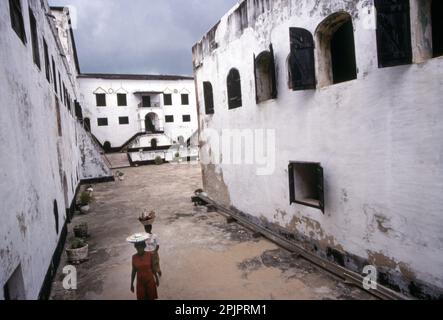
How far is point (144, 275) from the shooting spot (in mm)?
4699

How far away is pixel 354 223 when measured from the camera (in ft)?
18.1

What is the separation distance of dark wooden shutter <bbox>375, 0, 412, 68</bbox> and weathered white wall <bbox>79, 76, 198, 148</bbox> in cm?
3278

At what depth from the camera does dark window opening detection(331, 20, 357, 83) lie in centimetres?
586

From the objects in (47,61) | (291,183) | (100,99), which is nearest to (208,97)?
(47,61)

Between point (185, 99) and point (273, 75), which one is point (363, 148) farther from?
point (185, 99)

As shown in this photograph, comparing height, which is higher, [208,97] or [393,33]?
[208,97]

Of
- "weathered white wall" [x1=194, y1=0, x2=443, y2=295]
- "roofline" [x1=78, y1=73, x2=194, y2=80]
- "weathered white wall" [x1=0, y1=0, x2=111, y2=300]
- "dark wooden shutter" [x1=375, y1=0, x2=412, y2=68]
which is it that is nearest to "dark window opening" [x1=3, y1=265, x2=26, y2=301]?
"weathered white wall" [x1=0, y1=0, x2=111, y2=300]

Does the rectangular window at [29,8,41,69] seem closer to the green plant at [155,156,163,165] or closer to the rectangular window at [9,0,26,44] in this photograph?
the rectangular window at [9,0,26,44]

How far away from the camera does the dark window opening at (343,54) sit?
5.86 meters

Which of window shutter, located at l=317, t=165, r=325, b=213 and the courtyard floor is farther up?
window shutter, located at l=317, t=165, r=325, b=213

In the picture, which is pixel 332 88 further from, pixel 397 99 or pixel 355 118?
pixel 397 99

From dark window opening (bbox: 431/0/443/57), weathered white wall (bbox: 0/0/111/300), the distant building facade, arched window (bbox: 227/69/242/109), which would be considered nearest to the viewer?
weathered white wall (bbox: 0/0/111/300)

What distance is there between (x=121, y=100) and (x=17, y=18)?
30.8 m

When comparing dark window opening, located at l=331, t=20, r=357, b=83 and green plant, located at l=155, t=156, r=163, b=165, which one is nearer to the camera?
dark window opening, located at l=331, t=20, r=357, b=83
